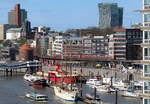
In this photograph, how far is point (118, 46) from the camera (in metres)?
88.2

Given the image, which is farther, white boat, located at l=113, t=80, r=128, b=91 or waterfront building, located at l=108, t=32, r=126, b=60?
waterfront building, located at l=108, t=32, r=126, b=60

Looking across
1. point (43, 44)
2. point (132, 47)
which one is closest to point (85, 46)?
point (132, 47)

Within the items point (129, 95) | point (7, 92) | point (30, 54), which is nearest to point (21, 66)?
point (30, 54)

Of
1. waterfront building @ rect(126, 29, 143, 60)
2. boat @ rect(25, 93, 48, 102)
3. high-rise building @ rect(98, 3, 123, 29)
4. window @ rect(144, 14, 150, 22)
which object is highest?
high-rise building @ rect(98, 3, 123, 29)

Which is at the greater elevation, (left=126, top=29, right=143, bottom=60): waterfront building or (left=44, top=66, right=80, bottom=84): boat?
(left=126, top=29, right=143, bottom=60): waterfront building

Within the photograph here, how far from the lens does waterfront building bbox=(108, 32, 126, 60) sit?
87812mm

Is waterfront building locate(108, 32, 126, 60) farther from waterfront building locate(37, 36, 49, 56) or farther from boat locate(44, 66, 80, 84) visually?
waterfront building locate(37, 36, 49, 56)

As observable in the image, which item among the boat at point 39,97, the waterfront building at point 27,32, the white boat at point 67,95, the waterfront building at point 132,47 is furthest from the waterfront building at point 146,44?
the waterfront building at point 27,32

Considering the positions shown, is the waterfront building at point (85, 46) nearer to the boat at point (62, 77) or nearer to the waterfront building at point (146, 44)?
the boat at point (62, 77)

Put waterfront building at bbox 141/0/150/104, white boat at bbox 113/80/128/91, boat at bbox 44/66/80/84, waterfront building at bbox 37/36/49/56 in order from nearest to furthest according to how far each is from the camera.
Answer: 1. waterfront building at bbox 141/0/150/104
2. white boat at bbox 113/80/128/91
3. boat at bbox 44/66/80/84
4. waterfront building at bbox 37/36/49/56

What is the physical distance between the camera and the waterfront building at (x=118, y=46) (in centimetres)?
8781

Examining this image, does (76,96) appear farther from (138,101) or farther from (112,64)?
(112,64)

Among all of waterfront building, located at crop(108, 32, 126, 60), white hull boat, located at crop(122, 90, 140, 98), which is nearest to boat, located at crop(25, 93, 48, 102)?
white hull boat, located at crop(122, 90, 140, 98)

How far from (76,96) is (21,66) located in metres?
44.3
